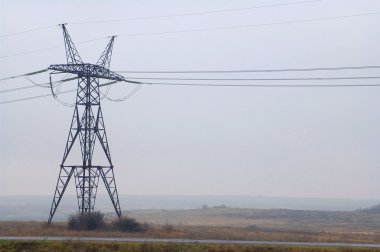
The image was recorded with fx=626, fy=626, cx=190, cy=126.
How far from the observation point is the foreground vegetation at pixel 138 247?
124 ft

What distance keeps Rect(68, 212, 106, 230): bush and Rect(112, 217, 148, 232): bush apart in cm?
163

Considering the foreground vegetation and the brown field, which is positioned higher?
the brown field

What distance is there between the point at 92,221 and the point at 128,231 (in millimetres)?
3381

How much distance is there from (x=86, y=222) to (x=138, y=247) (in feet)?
63.8

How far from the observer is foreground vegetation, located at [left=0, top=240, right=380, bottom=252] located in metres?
37.8

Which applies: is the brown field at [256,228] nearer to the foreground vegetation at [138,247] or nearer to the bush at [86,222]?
the bush at [86,222]

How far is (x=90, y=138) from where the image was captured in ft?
194

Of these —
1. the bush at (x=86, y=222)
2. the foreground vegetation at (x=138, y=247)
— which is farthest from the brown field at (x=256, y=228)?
the foreground vegetation at (x=138, y=247)

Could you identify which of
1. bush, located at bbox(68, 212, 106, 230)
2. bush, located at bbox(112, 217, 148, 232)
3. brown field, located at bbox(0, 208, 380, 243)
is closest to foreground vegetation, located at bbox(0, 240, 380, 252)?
brown field, located at bbox(0, 208, 380, 243)

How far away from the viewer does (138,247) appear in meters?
38.2

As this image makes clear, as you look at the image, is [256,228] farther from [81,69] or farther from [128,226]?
[81,69]

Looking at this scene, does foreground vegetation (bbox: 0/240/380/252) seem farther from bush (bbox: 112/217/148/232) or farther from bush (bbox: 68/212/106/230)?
bush (bbox: 112/217/148/232)

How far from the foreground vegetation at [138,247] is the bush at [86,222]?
16769mm

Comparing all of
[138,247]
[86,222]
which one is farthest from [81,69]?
[138,247]
